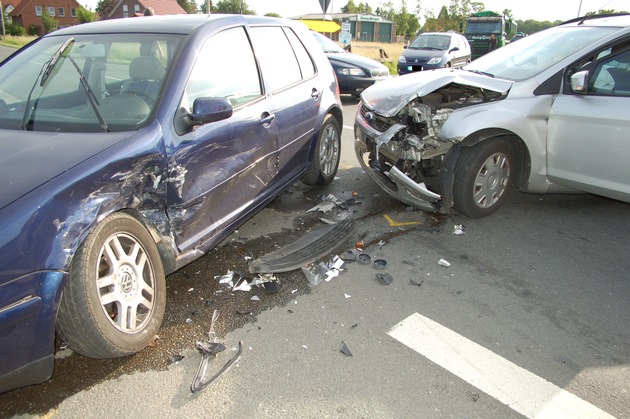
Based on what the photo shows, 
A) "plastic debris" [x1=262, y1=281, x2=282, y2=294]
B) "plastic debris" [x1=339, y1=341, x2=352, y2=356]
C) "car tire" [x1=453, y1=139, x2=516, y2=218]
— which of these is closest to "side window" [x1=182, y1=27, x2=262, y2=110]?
"plastic debris" [x1=262, y1=281, x2=282, y2=294]

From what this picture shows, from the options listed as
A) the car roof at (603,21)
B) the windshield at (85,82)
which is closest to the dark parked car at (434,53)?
the car roof at (603,21)

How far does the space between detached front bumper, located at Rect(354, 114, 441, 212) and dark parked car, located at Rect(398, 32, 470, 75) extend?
37.8 ft

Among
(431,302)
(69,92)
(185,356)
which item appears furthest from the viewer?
(431,302)

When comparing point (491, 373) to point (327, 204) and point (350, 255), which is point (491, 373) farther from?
point (327, 204)

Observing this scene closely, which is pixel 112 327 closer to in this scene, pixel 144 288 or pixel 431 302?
pixel 144 288

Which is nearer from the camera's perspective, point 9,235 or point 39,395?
point 9,235

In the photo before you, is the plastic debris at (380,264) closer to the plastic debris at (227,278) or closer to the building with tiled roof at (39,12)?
the plastic debris at (227,278)

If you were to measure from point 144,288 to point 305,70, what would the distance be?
9.85 ft

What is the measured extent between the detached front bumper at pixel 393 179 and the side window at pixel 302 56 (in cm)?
80

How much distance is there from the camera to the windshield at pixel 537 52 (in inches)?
181

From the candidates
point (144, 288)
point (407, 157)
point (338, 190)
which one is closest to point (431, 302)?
point (407, 157)

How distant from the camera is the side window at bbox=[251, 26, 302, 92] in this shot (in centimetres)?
405

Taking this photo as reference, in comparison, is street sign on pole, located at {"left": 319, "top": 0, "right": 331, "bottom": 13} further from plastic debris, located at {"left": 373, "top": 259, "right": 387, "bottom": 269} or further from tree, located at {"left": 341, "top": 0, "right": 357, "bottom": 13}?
→ tree, located at {"left": 341, "top": 0, "right": 357, "bottom": 13}

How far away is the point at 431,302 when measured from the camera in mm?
3322
